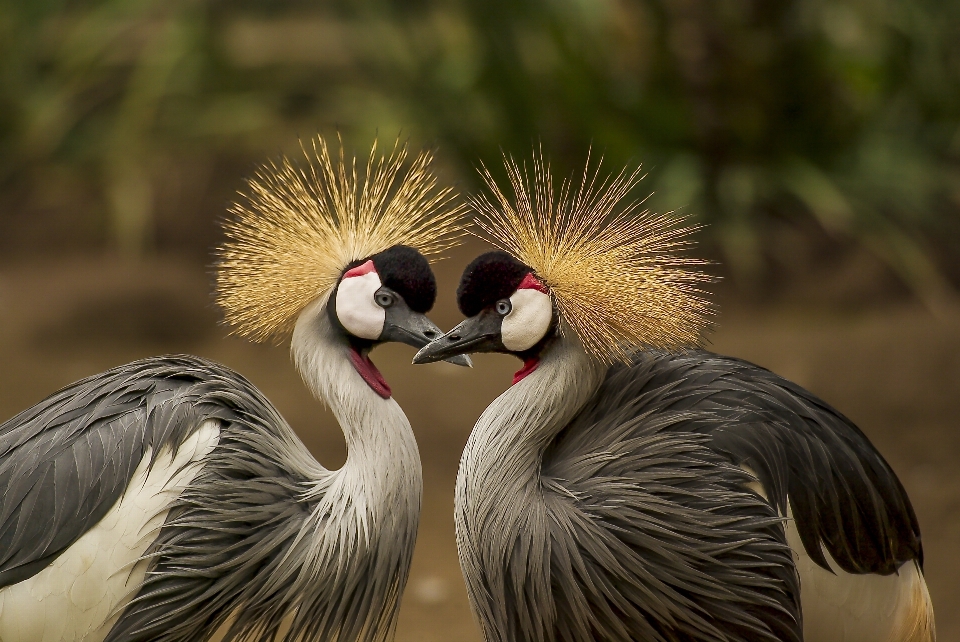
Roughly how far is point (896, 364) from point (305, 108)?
10.9 feet

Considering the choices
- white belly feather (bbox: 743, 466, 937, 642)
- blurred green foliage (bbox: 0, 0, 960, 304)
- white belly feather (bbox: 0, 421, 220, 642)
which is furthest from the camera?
blurred green foliage (bbox: 0, 0, 960, 304)

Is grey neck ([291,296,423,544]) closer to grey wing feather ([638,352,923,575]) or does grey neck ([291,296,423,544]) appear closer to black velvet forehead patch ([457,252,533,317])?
black velvet forehead patch ([457,252,533,317])

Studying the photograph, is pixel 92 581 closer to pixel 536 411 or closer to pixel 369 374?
pixel 369 374

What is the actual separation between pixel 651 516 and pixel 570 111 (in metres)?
3.07

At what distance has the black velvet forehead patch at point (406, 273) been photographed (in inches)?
76.3

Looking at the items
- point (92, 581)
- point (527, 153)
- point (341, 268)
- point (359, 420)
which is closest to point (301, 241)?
point (341, 268)

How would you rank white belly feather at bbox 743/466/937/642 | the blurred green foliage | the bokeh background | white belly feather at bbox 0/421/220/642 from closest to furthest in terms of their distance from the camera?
white belly feather at bbox 0/421/220/642
white belly feather at bbox 743/466/937/642
the bokeh background
the blurred green foliage

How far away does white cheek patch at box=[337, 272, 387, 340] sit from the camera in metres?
1.95

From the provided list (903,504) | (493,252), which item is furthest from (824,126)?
(493,252)

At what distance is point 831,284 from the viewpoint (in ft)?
14.3

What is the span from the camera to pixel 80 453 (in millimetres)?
1858

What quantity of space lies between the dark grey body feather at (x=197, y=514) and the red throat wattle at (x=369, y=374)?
0.19 metres

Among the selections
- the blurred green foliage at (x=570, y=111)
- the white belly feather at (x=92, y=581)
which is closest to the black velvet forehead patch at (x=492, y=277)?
the white belly feather at (x=92, y=581)

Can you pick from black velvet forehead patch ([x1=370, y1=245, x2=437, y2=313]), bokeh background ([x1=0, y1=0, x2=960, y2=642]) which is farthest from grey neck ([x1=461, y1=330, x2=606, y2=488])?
bokeh background ([x1=0, y1=0, x2=960, y2=642])
